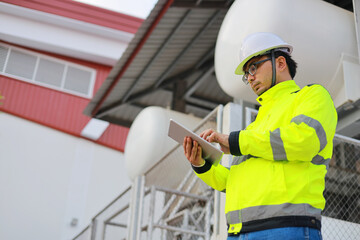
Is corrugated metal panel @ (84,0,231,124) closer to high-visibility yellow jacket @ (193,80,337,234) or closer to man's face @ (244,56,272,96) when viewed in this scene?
man's face @ (244,56,272,96)

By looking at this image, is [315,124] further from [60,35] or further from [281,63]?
[60,35]

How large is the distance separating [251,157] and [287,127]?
0.32 metres

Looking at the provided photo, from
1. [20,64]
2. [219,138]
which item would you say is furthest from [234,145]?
[20,64]

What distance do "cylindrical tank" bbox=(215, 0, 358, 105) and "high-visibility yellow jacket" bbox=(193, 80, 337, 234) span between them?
3.63m

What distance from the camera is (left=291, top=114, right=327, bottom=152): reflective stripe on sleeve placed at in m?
3.00

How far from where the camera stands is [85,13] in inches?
683

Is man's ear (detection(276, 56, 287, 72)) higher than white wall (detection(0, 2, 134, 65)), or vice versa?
white wall (detection(0, 2, 134, 65))

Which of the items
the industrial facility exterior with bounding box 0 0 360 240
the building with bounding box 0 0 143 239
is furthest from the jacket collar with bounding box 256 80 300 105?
the building with bounding box 0 0 143 239

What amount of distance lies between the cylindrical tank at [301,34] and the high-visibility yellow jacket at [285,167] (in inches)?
143

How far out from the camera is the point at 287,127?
301 centimetres

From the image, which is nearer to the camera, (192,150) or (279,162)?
(279,162)

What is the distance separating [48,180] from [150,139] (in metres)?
7.10

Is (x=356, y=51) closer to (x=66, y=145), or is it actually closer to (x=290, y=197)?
(x=290, y=197)

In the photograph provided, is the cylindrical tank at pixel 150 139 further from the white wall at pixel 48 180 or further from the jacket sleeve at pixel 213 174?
the jacket sleeve at pixel 213 174
